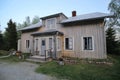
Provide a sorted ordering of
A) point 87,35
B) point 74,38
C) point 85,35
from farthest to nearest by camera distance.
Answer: point 74,38 → point 85,35 → point 87,35

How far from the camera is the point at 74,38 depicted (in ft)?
39.7

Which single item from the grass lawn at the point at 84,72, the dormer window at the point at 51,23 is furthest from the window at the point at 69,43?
the grass lawn at the point at 84,72

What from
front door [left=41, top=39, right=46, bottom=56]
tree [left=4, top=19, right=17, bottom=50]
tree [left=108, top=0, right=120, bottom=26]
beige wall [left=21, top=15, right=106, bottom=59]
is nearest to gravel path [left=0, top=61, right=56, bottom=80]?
front door [left=41, top=39, right=46, bottom=56]

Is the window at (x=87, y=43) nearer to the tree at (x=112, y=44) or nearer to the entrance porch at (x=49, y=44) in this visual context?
the entrance porch at (x=49, y=44)

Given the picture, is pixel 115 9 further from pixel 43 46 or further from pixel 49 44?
pixel 43 46

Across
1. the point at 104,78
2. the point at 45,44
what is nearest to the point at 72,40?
the point at 45,44

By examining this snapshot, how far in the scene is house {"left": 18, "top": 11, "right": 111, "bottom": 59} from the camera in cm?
1056

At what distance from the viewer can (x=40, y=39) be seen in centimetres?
1333

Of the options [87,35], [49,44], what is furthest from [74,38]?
[49,44]

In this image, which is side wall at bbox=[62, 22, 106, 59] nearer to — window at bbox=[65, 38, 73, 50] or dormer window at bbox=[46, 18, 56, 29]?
window at bbox=[65, 38, 73, 50]

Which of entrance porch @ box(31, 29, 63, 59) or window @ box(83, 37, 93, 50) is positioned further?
entrance porch @ box(31, 29, 63, 59)

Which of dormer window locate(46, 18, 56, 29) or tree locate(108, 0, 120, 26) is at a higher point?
tree locate(108, 0, 120, 26)

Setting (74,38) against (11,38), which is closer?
(74,38)

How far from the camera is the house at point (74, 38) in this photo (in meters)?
10.6
